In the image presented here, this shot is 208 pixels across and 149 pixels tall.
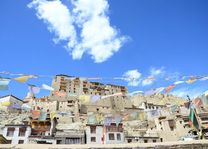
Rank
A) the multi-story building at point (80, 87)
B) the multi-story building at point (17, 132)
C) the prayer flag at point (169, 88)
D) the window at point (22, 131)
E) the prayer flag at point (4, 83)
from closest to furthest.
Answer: the prayer flag at point (4, 83) → the prayer flag at point (169, 88) → the multi-story building at point (17, 132) → the window at point (22, 131) → the multi-story building at point (80, 87)

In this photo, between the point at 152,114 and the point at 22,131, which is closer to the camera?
the point at 22,131

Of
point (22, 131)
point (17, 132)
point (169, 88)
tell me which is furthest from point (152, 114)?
point (169, 88)

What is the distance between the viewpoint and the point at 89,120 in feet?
165

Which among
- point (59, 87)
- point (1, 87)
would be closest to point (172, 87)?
point (1, 87)

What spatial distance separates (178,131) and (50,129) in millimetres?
27075

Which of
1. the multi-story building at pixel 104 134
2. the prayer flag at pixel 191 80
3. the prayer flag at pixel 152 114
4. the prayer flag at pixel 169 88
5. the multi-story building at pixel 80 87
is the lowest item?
the multi-story building at pixel 104 134

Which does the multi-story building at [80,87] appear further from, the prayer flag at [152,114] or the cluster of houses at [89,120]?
the prayer flag at [152,114]

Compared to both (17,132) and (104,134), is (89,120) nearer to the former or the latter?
(104,134)

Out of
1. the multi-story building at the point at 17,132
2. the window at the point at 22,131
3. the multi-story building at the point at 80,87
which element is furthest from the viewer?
the multi-story building at the point at 80,87

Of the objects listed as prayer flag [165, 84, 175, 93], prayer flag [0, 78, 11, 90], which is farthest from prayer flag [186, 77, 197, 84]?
prayer flag [0, 78, 11, 90]

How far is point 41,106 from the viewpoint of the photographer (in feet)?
244

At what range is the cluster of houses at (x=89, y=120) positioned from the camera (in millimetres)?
38281

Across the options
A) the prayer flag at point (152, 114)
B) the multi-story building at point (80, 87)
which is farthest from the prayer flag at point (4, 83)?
the multi-story building at point (80, 87)

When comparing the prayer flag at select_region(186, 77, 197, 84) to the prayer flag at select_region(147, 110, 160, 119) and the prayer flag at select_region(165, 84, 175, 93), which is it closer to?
the prayer flag at select_region(165, 84, 175, 93)
